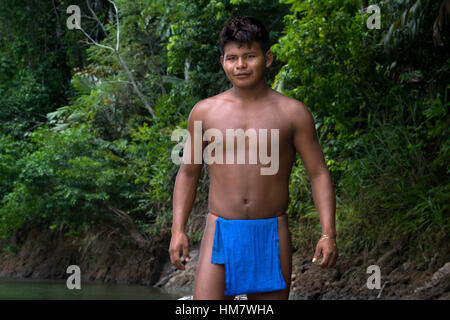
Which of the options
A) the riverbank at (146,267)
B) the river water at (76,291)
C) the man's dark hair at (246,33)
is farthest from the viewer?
the river water at (76,291)

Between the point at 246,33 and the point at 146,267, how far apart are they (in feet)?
33.5

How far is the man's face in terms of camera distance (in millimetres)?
2945

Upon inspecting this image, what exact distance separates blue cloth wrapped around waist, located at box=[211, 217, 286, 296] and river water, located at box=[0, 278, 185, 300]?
623cm

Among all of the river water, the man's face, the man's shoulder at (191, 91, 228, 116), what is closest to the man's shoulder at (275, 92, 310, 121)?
the man's face

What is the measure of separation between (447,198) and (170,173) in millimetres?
6034

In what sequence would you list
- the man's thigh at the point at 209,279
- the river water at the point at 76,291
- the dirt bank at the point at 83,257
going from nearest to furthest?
the man's thigh at the point at 209,279
the river water at the point at 76,291
the dirt bank at the point at 83,257

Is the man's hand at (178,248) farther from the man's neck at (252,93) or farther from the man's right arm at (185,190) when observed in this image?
the man's neck at (252,93)

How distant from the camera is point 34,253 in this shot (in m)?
13.9

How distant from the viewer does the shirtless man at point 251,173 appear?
2889mm

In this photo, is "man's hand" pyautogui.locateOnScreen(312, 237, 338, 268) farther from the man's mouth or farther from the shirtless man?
the man's mouth

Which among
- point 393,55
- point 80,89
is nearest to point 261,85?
point 393,55

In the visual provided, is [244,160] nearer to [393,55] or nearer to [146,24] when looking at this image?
[393,55]

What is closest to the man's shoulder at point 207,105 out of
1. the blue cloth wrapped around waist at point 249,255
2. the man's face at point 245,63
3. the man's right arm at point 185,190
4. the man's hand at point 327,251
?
the man's right arm at point 185,190

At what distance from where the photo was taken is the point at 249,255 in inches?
113
